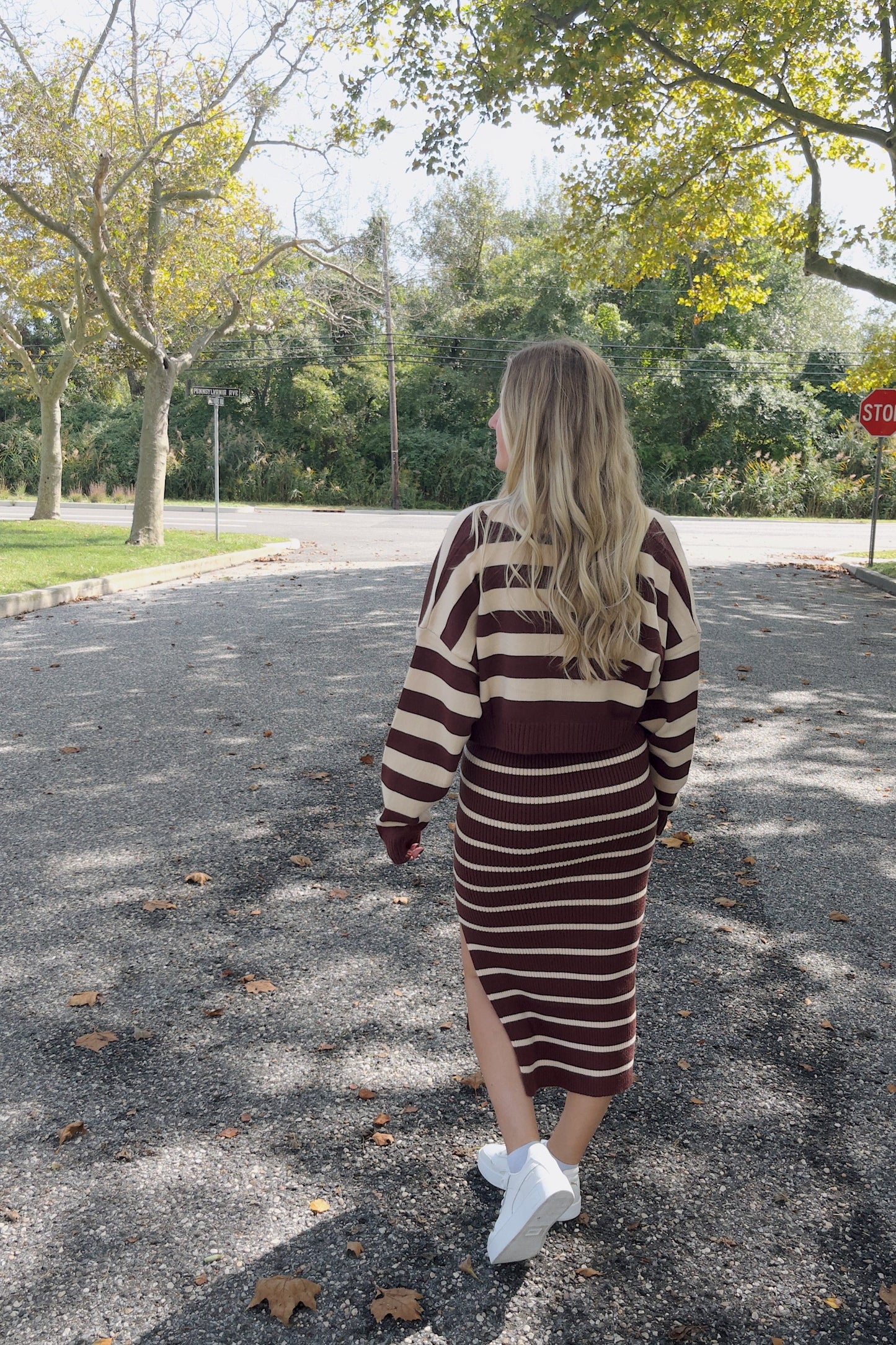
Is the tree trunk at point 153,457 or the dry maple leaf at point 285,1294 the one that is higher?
the tree trunk at point 153,457

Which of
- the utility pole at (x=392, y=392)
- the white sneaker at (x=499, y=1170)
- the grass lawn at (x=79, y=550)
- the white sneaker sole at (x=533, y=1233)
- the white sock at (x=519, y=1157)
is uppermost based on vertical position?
the utility pole at (x=392, y=392)

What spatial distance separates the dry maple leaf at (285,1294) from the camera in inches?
81.5

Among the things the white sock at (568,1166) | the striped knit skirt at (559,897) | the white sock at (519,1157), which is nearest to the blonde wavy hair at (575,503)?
the striped knit skirt at (559,897)

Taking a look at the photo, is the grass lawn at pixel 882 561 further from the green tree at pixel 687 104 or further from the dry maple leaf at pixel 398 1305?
the dry maple leaf at pixel 398 1305

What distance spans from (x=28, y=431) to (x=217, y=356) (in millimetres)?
7722

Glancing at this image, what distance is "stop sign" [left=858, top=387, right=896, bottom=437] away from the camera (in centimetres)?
1698

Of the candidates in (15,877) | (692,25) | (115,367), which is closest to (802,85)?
(692,25)

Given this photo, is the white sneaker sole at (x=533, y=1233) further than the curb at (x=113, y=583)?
No

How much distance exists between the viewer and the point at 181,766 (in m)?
5.75

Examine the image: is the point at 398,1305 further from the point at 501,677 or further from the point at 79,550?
the point at 79,550

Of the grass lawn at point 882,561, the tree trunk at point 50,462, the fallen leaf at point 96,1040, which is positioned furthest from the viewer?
the tree trunk at point 50,462

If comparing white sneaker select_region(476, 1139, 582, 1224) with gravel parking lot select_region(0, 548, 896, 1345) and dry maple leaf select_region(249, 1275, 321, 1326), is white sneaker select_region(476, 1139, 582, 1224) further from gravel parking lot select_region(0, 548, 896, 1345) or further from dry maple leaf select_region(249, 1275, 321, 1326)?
dry maple leaf select_region(249, 1275, 321, 1326)

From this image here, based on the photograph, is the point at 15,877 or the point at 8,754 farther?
the point at 8,754

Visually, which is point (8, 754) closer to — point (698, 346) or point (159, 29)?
point (159, 29)
